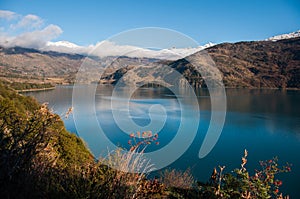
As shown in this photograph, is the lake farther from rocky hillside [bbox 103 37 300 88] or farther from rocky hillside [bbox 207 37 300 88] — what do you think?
rocky hillside [bbox 207 37 300 88]

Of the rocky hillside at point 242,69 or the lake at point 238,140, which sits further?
the rocky hillside at point 242,69

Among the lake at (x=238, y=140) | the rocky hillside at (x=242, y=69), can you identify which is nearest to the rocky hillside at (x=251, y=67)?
the rocky hillside at (x=242, y=69)

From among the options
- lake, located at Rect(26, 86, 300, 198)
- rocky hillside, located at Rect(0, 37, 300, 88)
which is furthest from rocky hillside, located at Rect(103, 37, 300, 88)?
lake, located at Rect(26, 86, 300, 198)

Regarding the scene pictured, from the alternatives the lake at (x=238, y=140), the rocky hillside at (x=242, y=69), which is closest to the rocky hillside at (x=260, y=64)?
the rocky hillside at (x=242, y=69)

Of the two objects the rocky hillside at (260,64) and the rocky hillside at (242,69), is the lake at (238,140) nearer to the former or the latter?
the rocky hillside at (242,69)

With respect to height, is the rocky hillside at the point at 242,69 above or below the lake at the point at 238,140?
above

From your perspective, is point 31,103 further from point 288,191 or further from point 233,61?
point 233,61

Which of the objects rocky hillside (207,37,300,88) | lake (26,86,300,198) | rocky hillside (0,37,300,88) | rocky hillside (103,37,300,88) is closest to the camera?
lake (26,86,300,198)

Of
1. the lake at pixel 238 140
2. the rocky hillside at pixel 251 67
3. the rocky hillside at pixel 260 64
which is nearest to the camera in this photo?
the lake at pixel 238 140

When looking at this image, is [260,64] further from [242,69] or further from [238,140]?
[238,140]

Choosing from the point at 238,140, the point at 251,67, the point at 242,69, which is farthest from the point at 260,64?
the point at 238,140

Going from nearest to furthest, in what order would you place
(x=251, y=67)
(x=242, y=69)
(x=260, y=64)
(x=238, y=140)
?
(x=238, y=140) < (x=242, y=69) < (x=251, y=67) < (x=260, y=64)

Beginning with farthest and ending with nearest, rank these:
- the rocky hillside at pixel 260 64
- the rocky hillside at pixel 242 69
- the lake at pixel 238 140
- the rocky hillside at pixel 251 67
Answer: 1. the rocky hillside at pixel 260 64
2. the rocky hillside at pixel 251 67
3. the rocky hillside at pixel 242 69
4. the lake at pixel 238 140

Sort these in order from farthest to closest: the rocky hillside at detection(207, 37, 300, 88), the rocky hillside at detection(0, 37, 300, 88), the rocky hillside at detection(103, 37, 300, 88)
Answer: the rocky hillside at detection(207, 37, 300, 88), the rocky hillside at detection(103, 37, 300, 88), the rocky hillside at detection(0, 37, 300, 88)
